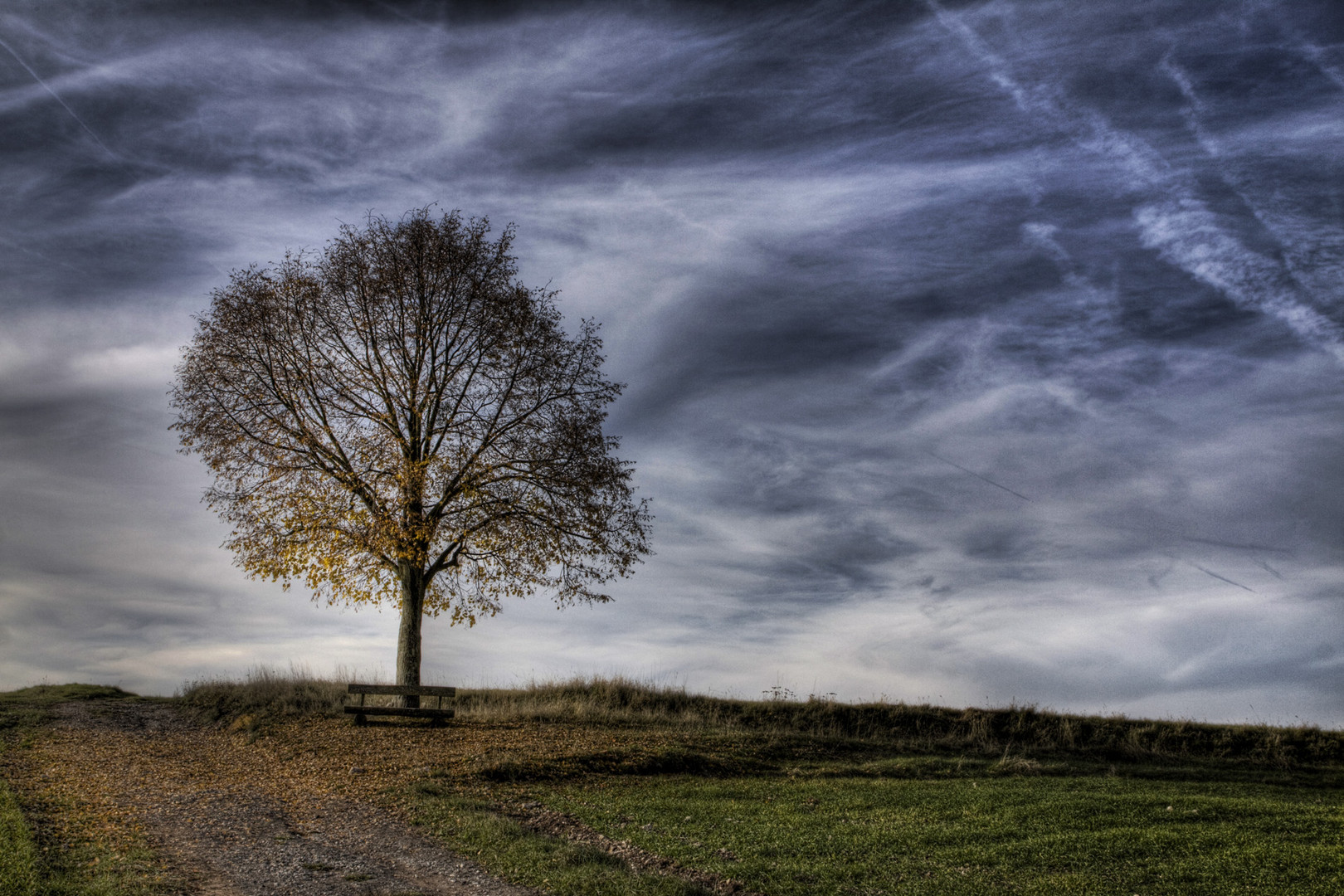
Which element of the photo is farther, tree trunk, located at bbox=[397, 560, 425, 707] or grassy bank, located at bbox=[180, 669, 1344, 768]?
grassy bank, located at bbox=[180, 669, 1344, 768]

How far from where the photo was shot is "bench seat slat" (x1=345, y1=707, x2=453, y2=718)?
815 inches

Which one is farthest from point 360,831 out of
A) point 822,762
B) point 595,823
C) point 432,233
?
point 432,233

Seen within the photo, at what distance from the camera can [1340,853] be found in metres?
11.5

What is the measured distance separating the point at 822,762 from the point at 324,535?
45.0 feet

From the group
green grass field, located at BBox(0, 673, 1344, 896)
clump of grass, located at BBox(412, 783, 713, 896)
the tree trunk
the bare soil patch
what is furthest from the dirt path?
the tree trunk

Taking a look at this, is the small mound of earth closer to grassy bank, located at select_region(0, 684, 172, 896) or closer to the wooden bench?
the wooden bench

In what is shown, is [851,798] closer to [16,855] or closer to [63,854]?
[63,854]

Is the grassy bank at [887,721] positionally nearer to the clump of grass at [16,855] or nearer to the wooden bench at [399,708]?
the wooden bench at [399,708]

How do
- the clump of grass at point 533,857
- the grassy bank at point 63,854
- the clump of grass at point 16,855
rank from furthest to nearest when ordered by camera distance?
1. the clump of grass at point 533,857
2. the grassy bank at point 63,854
3. the clump of grass at point 16,855

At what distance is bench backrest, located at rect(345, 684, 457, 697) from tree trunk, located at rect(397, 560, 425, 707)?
0.92 metres

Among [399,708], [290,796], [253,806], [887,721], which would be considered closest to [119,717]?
[399,708]

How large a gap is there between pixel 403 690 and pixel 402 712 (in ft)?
1.73

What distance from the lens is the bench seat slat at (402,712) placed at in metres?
20.7

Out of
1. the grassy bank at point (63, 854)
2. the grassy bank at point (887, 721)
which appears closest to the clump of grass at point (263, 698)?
the grassy bank at point (887, 721)
